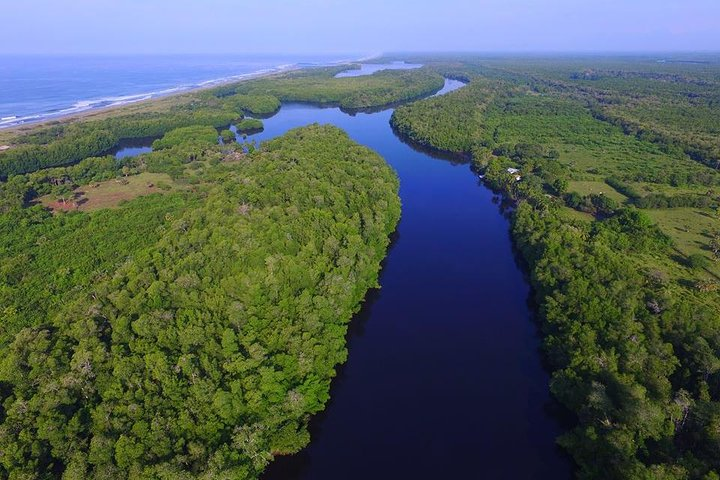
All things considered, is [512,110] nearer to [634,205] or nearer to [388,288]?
[634,205]

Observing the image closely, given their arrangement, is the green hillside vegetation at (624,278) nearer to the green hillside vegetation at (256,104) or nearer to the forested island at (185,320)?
the forested island at (185,320)

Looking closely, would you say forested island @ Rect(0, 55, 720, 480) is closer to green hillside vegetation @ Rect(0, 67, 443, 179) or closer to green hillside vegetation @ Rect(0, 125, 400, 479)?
green hillside vegetation @ Rect(0, 125, 400, 479)

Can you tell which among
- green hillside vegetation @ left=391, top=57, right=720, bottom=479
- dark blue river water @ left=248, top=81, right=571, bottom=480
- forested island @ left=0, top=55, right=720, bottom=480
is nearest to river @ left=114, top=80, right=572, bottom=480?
dark blue river water @ left=248, top=81, right=571, bottom=480

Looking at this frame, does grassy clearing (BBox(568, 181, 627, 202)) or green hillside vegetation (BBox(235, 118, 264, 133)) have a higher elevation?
green hillside vegetation (BBox(235, 118, 264, 133))

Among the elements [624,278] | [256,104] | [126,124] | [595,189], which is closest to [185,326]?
[624,278]

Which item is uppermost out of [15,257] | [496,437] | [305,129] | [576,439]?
[305,129]

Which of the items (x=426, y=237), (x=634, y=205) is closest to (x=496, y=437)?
(x=426, y=237)
